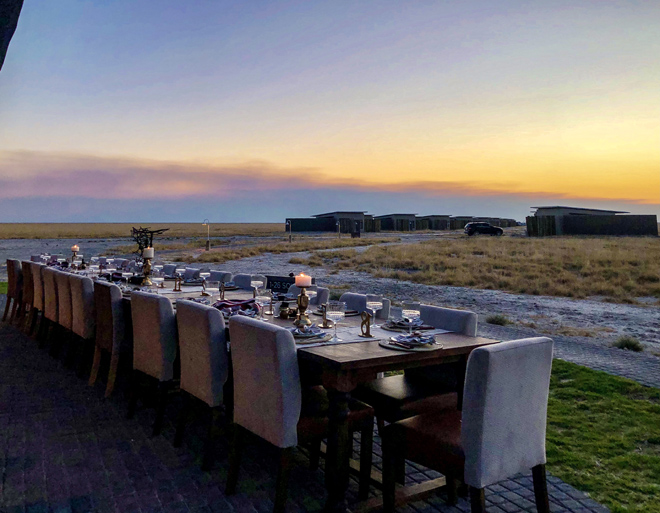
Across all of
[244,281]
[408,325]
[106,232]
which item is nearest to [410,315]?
[408,325]

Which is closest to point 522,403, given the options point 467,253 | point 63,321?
point 63,321

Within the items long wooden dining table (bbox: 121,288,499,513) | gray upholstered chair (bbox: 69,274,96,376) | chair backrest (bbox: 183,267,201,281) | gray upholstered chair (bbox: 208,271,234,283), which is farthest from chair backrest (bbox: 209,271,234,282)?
long wooden dining table (bbox: 121,288,499,513)

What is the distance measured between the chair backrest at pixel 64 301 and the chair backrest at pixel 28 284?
1.63 meters

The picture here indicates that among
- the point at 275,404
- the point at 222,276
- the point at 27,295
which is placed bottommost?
the point at 27,295

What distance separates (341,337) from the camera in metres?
3.03

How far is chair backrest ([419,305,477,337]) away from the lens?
3232mm

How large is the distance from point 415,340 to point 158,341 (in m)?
1.87

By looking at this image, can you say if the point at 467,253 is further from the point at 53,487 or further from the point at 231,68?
the point at 53,487

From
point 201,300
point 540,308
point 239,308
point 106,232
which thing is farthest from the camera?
point 106,232

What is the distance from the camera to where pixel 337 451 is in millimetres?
2498

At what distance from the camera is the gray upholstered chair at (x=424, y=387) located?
118 inches

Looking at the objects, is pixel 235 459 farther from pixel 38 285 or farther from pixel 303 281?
pixel 38 285

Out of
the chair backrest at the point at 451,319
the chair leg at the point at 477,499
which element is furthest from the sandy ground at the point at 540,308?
the chair leg at the point at 477,499

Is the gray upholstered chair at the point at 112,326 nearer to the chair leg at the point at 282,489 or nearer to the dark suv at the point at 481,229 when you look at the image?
the chair leg at the point at 282,489
